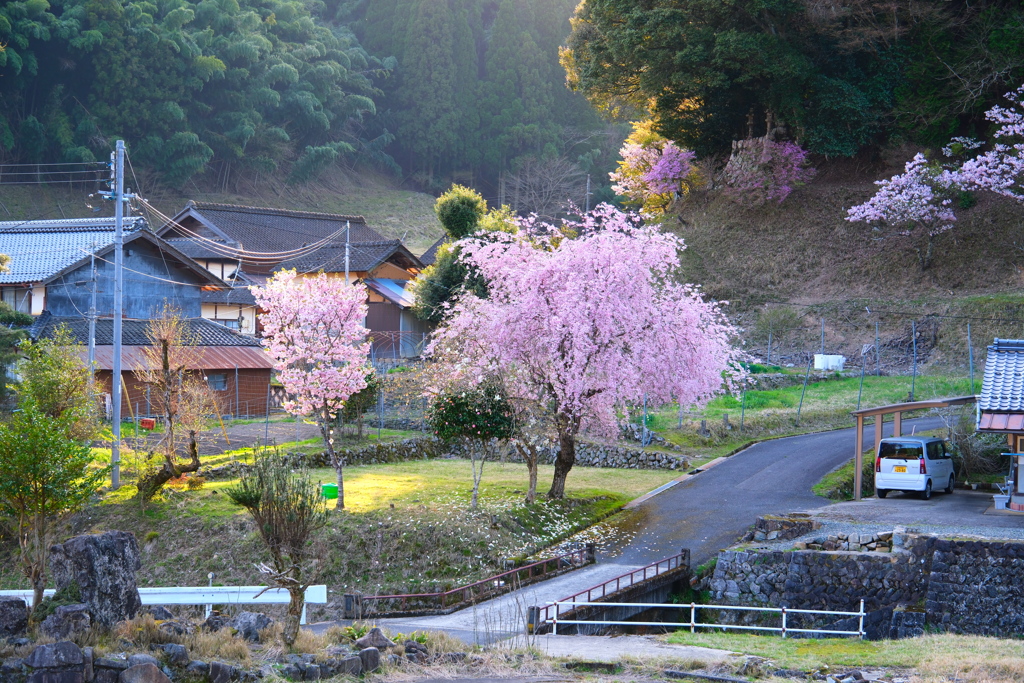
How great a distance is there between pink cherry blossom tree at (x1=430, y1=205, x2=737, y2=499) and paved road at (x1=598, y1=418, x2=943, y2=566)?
277cm

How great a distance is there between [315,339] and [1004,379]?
1606 centimetres

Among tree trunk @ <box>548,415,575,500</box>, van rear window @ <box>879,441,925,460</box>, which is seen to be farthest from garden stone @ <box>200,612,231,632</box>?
van rear window @ <box>879,441,925,460</box>

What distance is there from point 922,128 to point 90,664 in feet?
140

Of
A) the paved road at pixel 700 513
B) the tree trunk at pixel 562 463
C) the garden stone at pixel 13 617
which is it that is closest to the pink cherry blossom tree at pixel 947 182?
the paved road at pixel 700 513

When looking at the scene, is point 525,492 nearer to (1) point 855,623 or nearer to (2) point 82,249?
(1) point 855,623

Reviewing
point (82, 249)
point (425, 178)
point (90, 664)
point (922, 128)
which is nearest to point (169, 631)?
point (90, 664)

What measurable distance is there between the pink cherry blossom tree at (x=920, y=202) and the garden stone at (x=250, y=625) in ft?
117

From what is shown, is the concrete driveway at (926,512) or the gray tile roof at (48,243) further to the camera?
the gray tile roof at (48,243)

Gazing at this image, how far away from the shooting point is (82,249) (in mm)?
39594

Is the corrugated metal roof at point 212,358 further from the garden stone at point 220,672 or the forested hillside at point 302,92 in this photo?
the forested hillside at point 302,92

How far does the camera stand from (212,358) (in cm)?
3516

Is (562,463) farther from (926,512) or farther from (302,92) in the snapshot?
(302,92)

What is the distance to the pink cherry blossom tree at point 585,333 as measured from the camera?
2202cm

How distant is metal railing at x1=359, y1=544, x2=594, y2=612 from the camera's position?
17.4 metres
